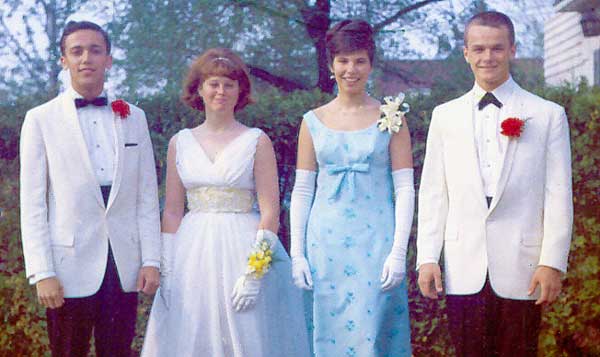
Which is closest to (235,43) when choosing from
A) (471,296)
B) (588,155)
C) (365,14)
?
(365,14)

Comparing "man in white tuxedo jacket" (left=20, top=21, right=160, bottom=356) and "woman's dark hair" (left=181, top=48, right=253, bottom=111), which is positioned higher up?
"woman's dark hair" (left=181, top=48, right=253, bottom=111)

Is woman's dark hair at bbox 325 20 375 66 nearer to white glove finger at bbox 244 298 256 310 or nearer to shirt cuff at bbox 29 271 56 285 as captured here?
white glove finger at bbox 244 298 256 310

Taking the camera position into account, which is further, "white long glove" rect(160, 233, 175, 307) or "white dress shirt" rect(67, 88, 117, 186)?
"white long glove" rect(160, 233, 175, 307)

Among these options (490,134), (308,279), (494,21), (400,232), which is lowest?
(308,279)

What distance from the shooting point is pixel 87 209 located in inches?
171

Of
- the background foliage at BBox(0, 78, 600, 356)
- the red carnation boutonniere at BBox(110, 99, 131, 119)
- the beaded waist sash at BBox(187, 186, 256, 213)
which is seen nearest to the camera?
the red carnation boutonniere at BBox(110, 99, 131, 119)

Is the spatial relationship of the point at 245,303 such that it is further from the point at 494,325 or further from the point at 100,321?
the point at 494,325

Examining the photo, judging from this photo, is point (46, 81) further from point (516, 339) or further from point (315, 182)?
point (516, 339)

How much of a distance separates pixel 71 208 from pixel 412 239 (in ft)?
8.95

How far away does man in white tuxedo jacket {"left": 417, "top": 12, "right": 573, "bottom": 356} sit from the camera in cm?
401

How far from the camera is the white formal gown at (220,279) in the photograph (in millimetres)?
4488

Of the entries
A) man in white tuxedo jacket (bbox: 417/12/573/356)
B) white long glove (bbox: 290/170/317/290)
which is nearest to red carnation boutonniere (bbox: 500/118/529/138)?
man in white tuxedo jacket (bbox: 417/12/573/356)

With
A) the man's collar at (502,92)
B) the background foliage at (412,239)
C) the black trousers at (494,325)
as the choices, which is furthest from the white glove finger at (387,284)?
the background foliage at (412,239)

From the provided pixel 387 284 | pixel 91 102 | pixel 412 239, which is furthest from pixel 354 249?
pixel 412 239
